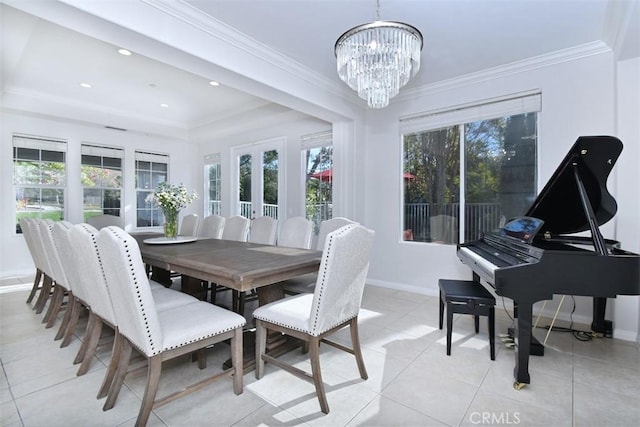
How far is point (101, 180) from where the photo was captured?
571 centimetres

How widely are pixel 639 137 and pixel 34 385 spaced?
485cm

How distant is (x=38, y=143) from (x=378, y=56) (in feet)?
19.2

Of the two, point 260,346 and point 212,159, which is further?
point 212,159

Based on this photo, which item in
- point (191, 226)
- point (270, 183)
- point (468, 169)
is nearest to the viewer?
point (468, 169)

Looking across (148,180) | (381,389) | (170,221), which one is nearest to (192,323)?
(381,389)

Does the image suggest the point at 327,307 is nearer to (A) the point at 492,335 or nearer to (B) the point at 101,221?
(A) the point at 492,335

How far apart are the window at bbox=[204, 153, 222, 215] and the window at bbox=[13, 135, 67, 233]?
2480 millimetres

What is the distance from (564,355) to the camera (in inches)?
89.5

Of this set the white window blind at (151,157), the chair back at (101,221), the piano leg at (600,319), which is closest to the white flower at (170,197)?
the chair back at (101,221)

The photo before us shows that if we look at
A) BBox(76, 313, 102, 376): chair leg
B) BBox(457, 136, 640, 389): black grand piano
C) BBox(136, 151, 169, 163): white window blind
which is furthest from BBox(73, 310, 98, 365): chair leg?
BBox(136, 151, 169, 163): white window blind

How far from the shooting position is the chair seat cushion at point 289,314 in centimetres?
172

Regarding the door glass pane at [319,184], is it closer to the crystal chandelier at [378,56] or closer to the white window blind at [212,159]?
the crystal chandelier at [378,56]

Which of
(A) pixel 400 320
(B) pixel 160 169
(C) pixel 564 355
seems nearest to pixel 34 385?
(A) pixel 400 320

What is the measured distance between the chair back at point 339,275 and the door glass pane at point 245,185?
436cm
